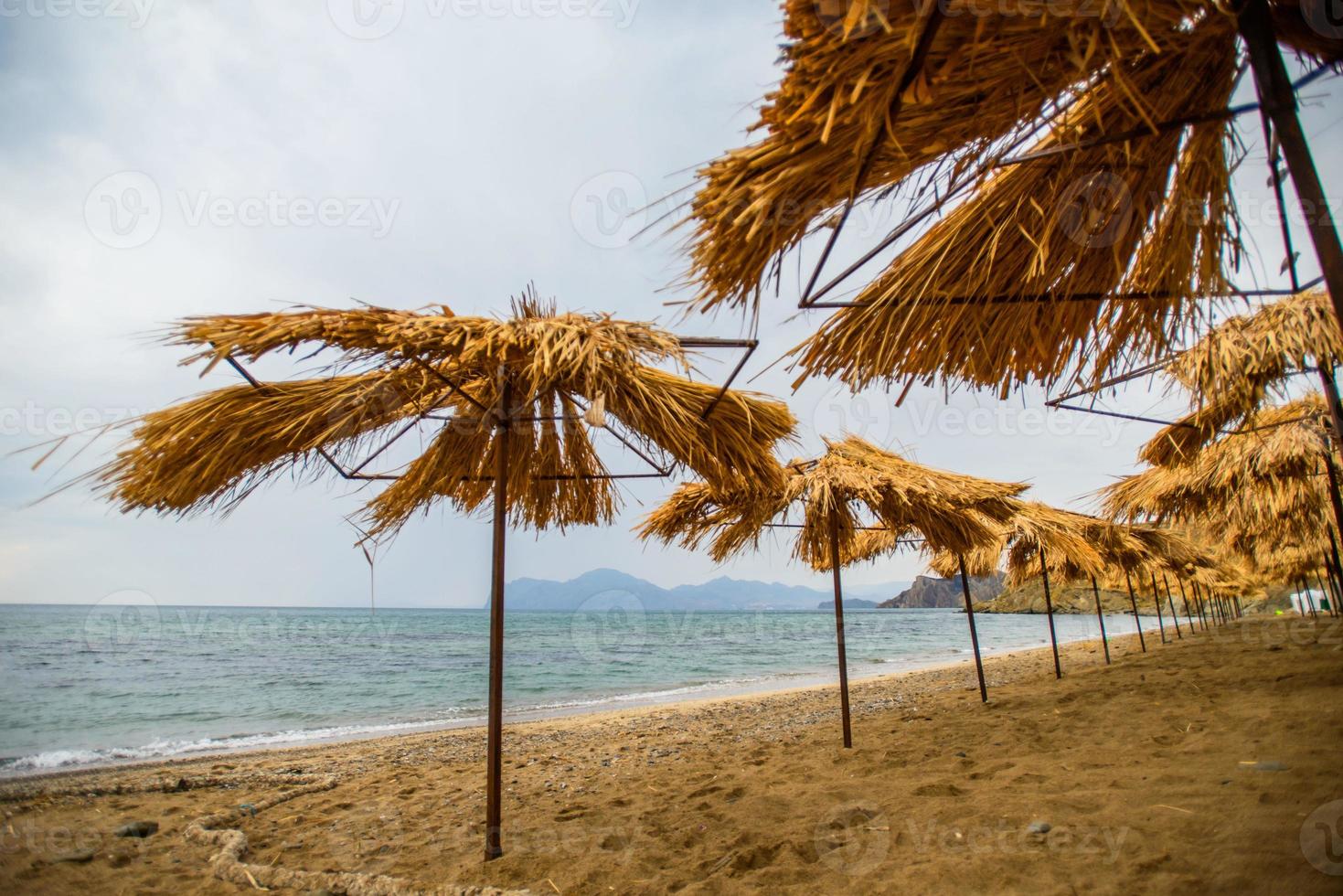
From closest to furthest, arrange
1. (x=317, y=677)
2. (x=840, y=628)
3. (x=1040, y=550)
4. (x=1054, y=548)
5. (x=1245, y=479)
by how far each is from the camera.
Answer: (x=840, y=628) < (x=1245, y=479) < (x=1054, y=548) < (x=1040, y=550) < (x=317, y=677)

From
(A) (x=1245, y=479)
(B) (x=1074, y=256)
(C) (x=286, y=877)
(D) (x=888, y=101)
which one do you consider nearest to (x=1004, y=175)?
(B) (x=1074, y=256)

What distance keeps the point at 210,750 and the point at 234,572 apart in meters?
9.26

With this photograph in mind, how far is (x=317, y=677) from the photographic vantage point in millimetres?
18375

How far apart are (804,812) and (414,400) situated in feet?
10.7

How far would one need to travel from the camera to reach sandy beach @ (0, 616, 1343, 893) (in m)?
2.35

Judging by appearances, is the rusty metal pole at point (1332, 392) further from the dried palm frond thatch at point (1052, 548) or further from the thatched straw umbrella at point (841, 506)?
the dried palm frond thatch at point (1052, 548)

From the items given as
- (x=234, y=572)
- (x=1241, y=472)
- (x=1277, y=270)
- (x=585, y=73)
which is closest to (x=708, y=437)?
(x=1277, y=270)

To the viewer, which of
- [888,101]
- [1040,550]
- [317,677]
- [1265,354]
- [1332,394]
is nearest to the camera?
[888,101]

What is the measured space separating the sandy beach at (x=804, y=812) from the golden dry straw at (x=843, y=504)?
6.68 ft

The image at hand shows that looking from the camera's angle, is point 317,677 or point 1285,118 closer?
point 1285,118

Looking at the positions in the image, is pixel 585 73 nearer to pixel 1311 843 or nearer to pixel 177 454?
pixel 177 454

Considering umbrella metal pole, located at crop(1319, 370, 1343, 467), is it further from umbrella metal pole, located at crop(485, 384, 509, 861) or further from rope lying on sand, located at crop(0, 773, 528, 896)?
rope lying on sand, located at crop(0, 773, 528, 896)

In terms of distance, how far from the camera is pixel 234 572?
16672 millimetres

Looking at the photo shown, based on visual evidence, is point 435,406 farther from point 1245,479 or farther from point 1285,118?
point 1245,479
